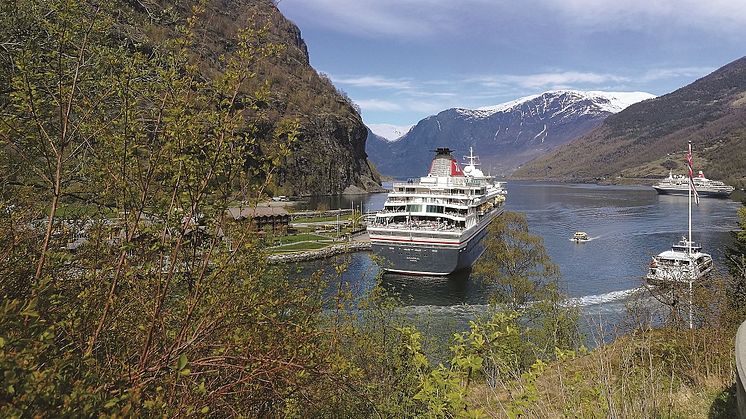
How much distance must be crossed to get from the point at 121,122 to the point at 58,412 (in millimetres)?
2196

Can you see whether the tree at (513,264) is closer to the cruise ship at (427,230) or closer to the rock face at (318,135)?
the cruise ship at (427,230)

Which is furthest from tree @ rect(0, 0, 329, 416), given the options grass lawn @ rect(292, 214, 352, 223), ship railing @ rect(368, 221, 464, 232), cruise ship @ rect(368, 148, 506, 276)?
grass lawn @ rect(292, 214, 352, 223)

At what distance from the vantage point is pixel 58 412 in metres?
2.12

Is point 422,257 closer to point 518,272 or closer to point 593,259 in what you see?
point 518,272

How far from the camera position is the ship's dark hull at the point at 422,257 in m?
35.5

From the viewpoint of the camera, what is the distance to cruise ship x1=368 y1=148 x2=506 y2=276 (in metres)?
35.7

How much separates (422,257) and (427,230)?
2260 mm

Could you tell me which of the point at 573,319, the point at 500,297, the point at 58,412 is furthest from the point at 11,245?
the point at 500,297

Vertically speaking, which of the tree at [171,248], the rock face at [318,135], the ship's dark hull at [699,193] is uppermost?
the rock face at [318,135]

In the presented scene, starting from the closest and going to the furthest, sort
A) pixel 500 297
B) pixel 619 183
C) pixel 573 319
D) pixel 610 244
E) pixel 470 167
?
1. pixel 573 319
2. pixel 500 297
3. pixel 610 244
4. pixel 470 167
5. pixel 619 183

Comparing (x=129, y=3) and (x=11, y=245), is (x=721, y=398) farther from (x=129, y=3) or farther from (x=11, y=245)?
(x=129, y=3)

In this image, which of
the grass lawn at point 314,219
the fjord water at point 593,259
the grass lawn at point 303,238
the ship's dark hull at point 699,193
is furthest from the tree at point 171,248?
the ship's dark hull at point 699,193

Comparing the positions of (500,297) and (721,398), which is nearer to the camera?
(721,398)

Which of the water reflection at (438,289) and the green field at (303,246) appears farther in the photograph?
the green field at (303,246)
